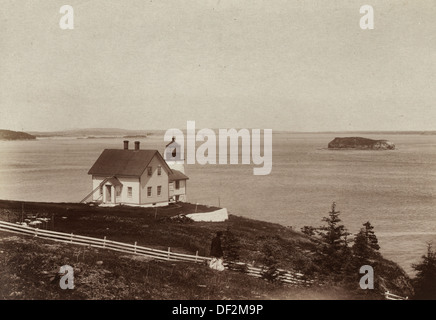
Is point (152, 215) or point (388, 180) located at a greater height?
point (388, 180)

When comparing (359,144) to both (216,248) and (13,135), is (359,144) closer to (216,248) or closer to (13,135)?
(216,248)

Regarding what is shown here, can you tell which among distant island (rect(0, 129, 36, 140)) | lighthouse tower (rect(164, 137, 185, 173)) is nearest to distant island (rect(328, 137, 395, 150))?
lighthouse tower (rect(164, 137, 185, 173))

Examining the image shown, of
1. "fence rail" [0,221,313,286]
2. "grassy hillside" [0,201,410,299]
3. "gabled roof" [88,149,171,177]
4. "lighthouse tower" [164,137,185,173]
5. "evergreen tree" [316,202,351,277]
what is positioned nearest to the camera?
"grassy hillside" [0,201,410,299]

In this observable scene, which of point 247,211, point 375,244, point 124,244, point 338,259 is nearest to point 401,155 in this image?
point 375,244

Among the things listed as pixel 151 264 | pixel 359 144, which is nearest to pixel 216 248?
pixel 151 264

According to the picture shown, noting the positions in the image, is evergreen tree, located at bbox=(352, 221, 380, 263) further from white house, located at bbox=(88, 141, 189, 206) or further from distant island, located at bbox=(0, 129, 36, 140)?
distant island, located at bbox=(0, 129, 36, 140)

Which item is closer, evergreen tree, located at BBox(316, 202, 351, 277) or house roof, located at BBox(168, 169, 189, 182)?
evergreen tree, located at BBox(316, 202, 351, 277)

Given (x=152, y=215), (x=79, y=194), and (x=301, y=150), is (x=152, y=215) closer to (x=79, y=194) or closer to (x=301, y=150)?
(x=79, y=194)

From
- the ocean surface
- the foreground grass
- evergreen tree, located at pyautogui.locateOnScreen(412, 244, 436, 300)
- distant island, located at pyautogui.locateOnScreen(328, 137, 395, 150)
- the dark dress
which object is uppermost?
distant island, located at pyautogui.locateOnScreen(328, 137, 395, 150)

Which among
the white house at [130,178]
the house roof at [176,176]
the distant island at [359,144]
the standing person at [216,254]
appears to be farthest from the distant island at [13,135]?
the distant island at [359,144]
